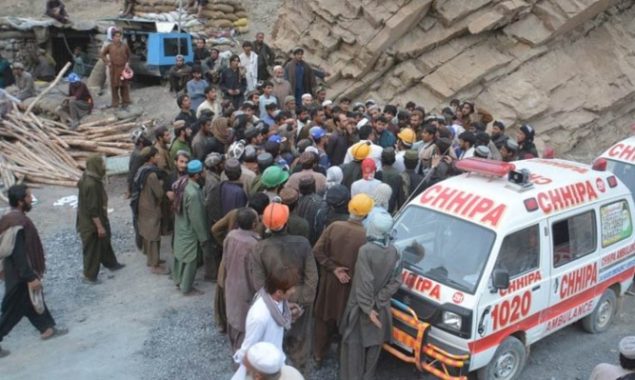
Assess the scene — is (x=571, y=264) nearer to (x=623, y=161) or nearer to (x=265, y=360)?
(x=623, y=161)

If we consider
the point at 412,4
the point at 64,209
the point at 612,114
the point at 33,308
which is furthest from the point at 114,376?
the point at 612,114

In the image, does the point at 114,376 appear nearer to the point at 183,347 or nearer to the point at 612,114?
the point at 183,347

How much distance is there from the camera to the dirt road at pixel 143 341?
20.4 feet

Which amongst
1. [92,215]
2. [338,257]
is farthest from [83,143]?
[338,257]

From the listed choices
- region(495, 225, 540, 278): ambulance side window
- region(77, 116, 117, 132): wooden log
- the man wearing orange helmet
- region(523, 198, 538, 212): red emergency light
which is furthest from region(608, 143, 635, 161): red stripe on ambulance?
region(77, 116, 117, 132): wooden log

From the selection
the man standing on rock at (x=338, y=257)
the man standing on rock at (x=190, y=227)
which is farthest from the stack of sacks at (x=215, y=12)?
the man standing on rock at (x=338, y=257)

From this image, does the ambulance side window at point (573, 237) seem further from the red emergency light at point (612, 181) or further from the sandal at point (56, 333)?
the sandal at point (56, 333)

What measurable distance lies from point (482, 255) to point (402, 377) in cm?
161

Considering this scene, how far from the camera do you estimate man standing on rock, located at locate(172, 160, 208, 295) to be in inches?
293

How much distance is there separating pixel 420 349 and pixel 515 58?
34.3 ft

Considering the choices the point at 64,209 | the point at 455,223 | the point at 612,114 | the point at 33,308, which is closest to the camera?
the point at 455,223

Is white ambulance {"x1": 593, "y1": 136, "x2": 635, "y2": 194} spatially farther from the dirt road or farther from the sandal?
the sandal

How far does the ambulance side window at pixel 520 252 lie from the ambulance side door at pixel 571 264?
0.24 meters

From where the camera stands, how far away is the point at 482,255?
5512mm
